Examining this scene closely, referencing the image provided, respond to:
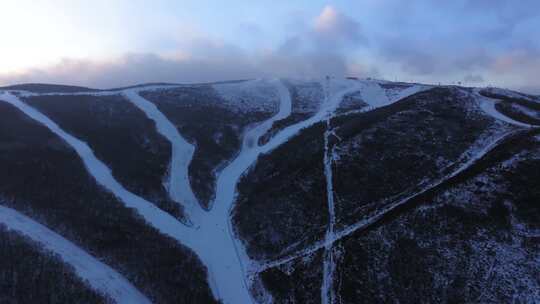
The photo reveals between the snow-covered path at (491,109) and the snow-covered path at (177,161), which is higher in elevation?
the snow-covered path at (491,109)

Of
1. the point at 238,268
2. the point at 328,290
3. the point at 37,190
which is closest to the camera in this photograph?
the point at 328,290

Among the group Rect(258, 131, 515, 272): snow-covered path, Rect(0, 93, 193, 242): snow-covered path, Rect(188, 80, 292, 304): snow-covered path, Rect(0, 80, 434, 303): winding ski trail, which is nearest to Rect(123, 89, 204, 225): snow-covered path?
Rect(0, 80, 434, 303): winding ski trail

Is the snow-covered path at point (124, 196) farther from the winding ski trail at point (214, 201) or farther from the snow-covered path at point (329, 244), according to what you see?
the snow-covered path at point (329, 244)

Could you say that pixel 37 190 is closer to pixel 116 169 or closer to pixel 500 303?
pixel 116 169

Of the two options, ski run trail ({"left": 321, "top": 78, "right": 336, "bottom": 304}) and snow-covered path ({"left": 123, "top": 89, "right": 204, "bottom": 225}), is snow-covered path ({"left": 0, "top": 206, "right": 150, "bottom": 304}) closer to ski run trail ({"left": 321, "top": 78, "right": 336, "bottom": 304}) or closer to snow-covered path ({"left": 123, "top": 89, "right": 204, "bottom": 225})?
snow-covered path ({"left": 123, "top": 89, "right": 204, "bottom": 225})

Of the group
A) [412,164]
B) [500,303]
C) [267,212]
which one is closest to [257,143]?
[267,212]

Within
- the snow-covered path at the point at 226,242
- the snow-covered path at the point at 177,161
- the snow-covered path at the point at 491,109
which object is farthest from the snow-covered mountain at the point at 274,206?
the snow-covered path at the point at 491,109
